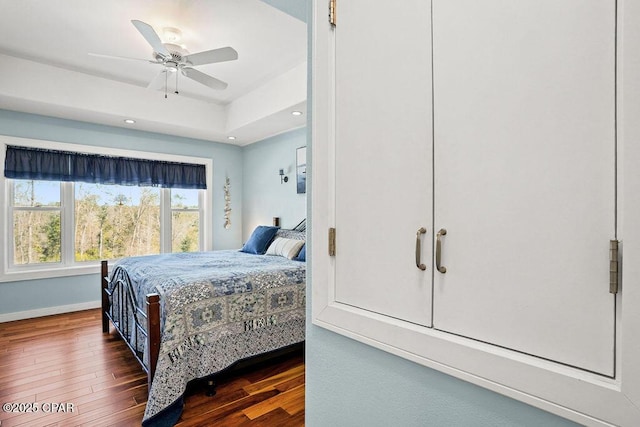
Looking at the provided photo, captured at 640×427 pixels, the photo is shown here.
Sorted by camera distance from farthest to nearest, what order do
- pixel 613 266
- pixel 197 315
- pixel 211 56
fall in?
pixel 211 56 < pixel 197 315 < pixel 613 266

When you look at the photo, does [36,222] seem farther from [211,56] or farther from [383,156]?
[383,156]

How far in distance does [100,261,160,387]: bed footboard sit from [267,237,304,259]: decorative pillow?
1.46 metres

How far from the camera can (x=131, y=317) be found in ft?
8.77

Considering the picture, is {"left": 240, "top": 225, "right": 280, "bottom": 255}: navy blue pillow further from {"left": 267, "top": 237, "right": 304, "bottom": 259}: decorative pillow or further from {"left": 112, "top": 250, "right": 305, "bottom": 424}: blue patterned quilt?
{"left": 112, "top": 250, "right": 305, "bottom": 424}: blue patterned quilt

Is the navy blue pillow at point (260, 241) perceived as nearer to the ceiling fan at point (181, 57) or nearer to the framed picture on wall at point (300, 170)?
the framed picture on wall at point (300, 170)

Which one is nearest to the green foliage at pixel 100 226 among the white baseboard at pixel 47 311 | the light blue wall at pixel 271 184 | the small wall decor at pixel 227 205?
the small wall decor at pixel 227 205

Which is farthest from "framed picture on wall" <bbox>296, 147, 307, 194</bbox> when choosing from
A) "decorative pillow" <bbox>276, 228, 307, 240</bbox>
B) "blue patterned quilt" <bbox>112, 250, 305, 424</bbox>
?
"blue patterned quilt" <bbox>112, 250, 305, 424</bbox>

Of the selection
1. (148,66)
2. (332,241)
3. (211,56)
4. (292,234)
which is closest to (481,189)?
(332,241)

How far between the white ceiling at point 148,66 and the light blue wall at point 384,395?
6.39ft

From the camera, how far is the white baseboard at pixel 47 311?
3783 millimetres

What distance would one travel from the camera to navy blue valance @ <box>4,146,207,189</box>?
12.6 feet

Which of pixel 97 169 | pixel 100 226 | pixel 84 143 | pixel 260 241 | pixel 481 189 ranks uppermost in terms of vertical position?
pixel 84 143

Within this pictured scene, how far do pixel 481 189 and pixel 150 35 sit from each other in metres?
2.46

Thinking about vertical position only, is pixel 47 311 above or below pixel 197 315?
below
